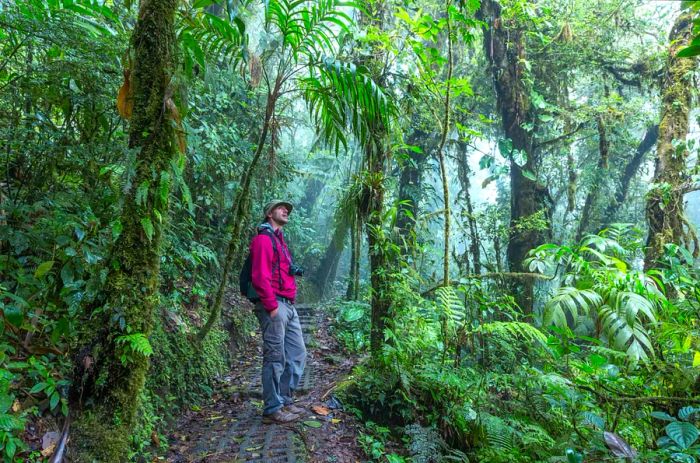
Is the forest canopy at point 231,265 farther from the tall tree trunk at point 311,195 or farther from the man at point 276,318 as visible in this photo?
the tall tree trunk at point 311,195

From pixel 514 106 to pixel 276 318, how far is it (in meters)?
7.75

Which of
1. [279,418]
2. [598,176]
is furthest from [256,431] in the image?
[598,176]

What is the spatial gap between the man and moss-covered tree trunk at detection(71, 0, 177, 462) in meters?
1.50

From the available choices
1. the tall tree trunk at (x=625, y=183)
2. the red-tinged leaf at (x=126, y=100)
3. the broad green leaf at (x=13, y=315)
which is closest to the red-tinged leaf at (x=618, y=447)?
the red-tinged leaf at (x=126, y=100)

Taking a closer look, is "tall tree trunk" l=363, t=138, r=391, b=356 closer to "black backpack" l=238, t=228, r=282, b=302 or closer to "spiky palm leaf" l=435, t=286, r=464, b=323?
"spiky palm leaf" l=435, t=286, r=464, b=323

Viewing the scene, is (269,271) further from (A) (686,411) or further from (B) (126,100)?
(A) (686,411)

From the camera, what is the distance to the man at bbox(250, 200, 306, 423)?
4.07m

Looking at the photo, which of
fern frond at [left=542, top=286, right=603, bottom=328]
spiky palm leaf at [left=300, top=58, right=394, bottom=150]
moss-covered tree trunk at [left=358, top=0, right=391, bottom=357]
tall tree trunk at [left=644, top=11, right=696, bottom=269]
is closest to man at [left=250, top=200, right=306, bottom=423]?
moss-covered tree trunk at [left=358, top=0, right=391, bottom=357]

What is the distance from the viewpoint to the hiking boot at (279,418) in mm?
3988

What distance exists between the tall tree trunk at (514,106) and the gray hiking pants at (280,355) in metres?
5.79

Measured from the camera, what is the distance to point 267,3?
3.49 metres

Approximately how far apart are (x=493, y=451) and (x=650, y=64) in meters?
10.0

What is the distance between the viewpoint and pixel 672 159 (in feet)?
19.2

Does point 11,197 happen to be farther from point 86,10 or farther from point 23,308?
point 86,10
